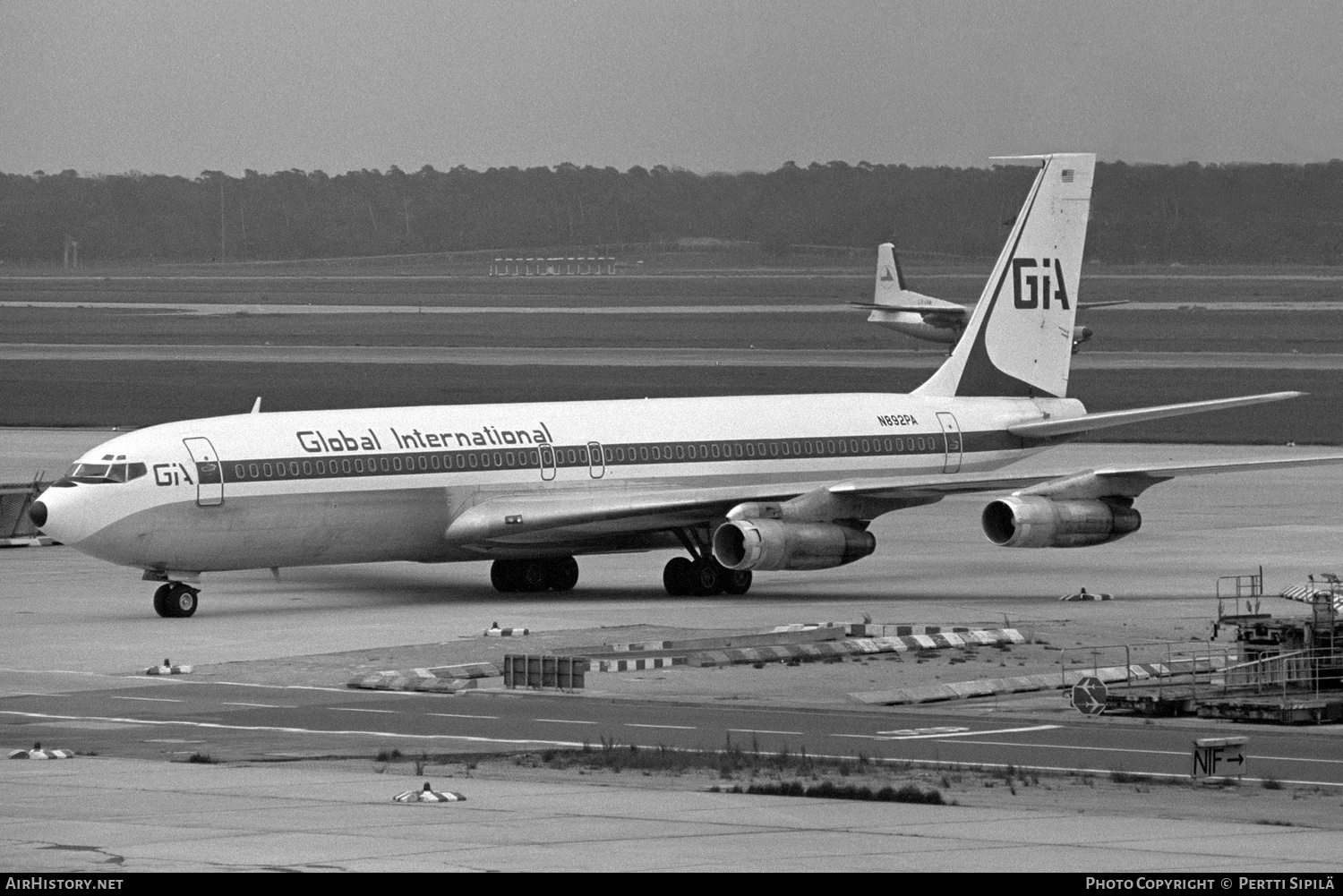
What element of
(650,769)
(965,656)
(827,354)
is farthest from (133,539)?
(827,354)

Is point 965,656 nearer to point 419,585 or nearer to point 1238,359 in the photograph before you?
point 419,585

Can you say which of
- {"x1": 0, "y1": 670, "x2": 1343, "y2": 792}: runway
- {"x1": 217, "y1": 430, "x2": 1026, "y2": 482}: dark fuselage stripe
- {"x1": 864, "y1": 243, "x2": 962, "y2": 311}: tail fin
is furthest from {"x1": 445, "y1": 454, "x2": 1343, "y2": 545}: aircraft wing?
{"x1": 864, "y1": 243, "x2": 962, "y2": 311}: tail fin

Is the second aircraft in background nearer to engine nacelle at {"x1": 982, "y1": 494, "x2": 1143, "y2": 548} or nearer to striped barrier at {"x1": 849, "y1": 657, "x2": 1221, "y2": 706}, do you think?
engine nacelle at {"x1": 982, "y1": 494, "x2": 1143, "y2": 548}

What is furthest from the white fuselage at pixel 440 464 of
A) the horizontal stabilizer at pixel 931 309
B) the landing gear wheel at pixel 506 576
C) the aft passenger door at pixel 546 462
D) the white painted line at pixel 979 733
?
the horizontal stabilizer at pixel 931 309

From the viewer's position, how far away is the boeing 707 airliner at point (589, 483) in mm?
40812

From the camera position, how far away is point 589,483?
45062 mm

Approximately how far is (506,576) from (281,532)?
562 cm

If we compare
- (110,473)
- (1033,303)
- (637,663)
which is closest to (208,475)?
(110,473)

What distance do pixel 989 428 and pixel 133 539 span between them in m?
18.8

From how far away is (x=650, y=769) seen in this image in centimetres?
2459

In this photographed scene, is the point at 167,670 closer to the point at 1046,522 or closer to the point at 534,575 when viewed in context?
the point at 534,575

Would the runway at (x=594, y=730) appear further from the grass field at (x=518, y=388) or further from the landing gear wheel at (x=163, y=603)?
the grass field at (x=518, y=388)

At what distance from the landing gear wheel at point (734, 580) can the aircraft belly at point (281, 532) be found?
5237 millimetres
